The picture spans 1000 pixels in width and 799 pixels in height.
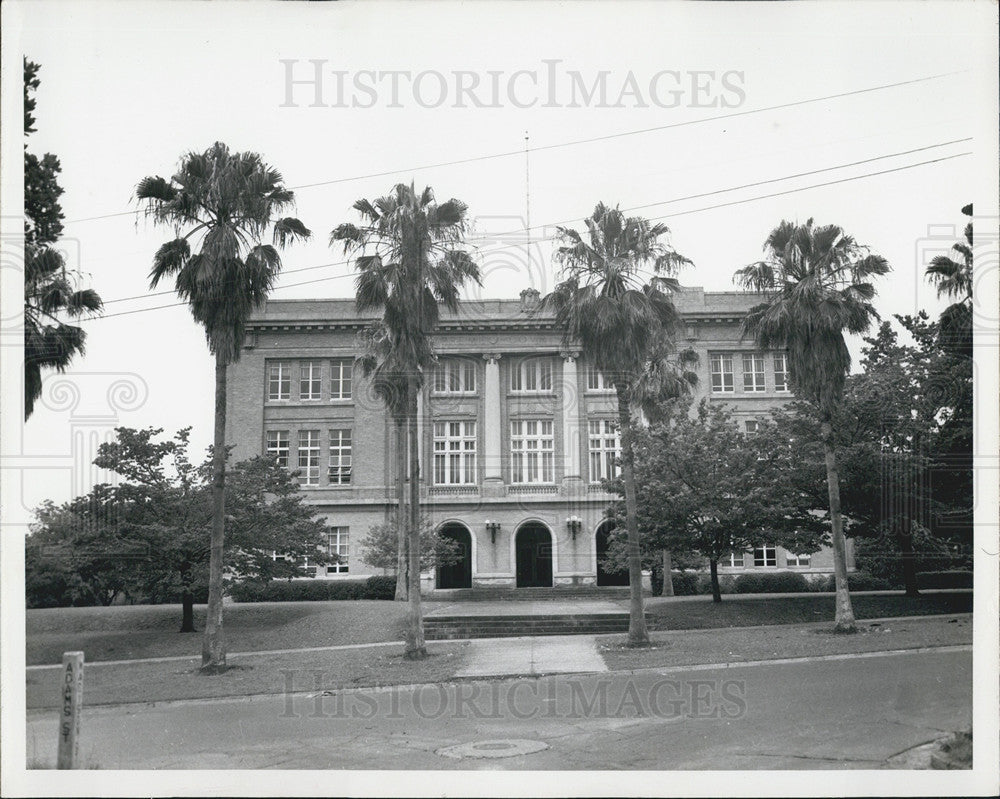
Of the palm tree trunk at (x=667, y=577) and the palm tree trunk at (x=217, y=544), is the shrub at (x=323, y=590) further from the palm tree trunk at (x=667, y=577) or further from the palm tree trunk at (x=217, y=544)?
the palm tree trunk at (x=217, y=544)

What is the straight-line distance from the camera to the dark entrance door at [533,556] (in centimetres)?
4472

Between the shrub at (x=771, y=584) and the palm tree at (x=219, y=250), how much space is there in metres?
25.7

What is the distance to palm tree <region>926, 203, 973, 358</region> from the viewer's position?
20656mm

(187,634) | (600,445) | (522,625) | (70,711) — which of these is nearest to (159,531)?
(187,634)

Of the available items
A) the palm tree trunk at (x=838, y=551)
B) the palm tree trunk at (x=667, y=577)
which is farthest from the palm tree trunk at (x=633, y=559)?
the palm tree trunk at (x=667, y=577)

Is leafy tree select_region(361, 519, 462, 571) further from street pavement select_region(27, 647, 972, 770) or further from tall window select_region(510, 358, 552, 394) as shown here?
street pavement select_region(27, 647, 972, 770)

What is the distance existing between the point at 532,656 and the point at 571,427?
2308 cm

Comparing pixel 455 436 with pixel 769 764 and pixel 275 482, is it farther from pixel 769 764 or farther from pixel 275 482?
pixel 769 764

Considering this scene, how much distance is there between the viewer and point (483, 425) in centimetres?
4547

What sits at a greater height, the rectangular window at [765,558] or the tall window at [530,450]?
the tall window at [530,450]

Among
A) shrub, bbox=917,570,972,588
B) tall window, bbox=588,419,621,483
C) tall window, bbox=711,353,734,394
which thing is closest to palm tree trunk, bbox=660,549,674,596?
tall window, bbox=588,419,621,483

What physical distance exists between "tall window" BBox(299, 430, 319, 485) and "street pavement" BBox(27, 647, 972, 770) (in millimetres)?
24457

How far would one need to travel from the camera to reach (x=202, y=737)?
559 inches

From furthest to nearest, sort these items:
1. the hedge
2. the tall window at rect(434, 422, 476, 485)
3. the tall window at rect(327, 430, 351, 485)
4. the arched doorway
A: the tall window at rect(434, 422, 476, 485) < the arched doorway < the tall window at rect(327, 430, 351, 485) < the hedge
